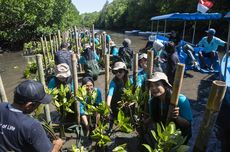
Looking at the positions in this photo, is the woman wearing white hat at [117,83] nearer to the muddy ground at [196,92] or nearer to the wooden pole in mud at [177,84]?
the muddy ground at [196,92]

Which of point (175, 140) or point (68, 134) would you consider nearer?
point (175, 140)

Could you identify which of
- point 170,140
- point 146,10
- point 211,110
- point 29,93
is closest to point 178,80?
point 211,110

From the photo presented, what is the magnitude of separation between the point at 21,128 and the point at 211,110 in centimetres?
200

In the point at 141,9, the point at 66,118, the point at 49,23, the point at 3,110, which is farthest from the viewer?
the point at 141,9

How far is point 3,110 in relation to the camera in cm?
256

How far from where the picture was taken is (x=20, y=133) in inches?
95.4

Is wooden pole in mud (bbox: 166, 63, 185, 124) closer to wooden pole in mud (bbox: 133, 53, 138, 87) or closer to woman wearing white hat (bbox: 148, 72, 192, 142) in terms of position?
woman wearing white hat (bbox: 148, 72, 192, 142)

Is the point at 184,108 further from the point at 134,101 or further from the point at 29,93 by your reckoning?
the point at 29,93

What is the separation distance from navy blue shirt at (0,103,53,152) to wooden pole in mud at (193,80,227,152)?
1779 millimetres

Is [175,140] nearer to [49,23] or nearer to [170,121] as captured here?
[170,121]

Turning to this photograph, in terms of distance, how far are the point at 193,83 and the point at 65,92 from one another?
20.7ft

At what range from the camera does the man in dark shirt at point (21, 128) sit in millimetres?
2432

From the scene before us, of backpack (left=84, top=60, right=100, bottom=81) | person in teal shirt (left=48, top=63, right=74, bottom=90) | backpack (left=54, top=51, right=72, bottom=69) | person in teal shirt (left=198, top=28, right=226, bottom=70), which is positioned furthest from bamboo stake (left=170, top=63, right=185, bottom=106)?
person in teal shirt (left=198, top=28, right=226, bottom=70)

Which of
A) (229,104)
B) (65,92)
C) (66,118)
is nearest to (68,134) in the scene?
(66,118)
